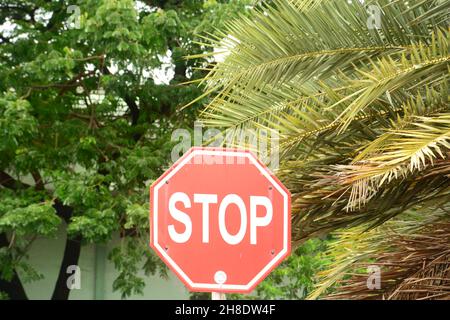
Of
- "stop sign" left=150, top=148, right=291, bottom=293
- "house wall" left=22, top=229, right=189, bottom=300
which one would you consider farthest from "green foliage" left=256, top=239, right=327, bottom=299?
"stop sign" left=150, top=148, right=291, bottom=293

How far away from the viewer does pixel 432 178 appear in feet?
20.6

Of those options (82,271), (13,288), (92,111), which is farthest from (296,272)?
(82,271)

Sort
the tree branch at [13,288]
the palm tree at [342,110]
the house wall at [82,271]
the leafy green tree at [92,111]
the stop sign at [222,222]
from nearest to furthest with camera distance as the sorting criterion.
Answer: the stop sign at [222,222]
the palm tree at [342,110]
the leafy green tree at [92,111]
the tree branch at [13,288]
the house wall at [82,271]

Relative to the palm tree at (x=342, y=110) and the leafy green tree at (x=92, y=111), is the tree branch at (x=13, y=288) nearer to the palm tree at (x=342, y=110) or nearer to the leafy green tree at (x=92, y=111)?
the leafy green tree at (x=92, y=111)

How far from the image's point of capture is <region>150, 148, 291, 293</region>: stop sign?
3980mm

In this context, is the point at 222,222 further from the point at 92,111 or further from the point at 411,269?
the point at 92,111

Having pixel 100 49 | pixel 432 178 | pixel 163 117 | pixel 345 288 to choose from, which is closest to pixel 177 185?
pixel 432 178

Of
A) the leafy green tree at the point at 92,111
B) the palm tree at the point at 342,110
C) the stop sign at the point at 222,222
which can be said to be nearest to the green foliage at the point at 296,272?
the leafy green tree at the point at 92,111

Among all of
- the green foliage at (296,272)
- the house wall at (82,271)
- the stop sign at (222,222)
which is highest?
the house wall at (82,271)

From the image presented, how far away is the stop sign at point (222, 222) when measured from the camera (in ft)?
13.1

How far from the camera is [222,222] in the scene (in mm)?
3971

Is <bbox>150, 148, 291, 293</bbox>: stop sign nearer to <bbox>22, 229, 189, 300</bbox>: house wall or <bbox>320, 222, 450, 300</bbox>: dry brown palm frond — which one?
<bbox>320, 222, 450, 300</bbox>: dry brown palm frond

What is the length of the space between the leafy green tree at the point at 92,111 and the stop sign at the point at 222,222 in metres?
7.09

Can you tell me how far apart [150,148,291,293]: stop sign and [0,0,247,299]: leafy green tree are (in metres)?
7.09
